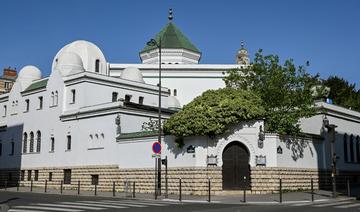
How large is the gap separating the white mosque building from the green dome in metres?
0.49

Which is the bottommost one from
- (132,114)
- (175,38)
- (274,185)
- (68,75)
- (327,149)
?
(274,185)

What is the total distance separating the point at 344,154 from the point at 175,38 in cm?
2887

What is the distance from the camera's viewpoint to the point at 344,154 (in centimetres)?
3812

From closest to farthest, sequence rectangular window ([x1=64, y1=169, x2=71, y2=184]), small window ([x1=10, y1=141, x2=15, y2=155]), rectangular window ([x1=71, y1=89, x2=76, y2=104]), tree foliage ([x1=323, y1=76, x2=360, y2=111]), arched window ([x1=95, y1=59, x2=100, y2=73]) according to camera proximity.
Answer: rectangular window ([x1=64, y1=169, x2=71, y2=184]), rectangular window ([x1=71, y1=89, x2=76, y2=104]), small window ([x1=10, y1=141, x2=15, y2=155]), arched window ([x1=95, y1=59, x2=100, y2=73]), tree foliage ([x1=323, y1=76, x2=360, y2=111])

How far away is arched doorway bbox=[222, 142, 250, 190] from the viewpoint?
27219 mm

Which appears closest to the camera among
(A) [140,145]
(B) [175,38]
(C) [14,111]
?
(A) [140,145]

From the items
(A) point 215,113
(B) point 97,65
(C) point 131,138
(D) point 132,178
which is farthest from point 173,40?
(A) point 215,113

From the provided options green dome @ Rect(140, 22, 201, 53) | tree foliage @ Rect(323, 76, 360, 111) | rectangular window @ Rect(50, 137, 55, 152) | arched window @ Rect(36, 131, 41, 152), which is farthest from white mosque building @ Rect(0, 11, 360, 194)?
tree foliage @ Rect(323, 76, 360, 111)

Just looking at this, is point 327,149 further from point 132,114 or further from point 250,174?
point 132,114

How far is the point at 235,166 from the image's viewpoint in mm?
27484

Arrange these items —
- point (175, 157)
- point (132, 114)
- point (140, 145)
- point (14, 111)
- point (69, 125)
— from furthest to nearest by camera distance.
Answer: point (14, 111), point (69, 125), point (132, 114), point (140, 145), point (175, 157)

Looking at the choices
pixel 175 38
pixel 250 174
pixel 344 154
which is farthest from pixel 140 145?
pixel 175 38

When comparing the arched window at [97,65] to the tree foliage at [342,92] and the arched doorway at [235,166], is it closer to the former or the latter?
the arched doorway at [235,166]

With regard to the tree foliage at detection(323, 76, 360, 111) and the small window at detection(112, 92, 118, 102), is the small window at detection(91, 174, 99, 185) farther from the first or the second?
the tree foliage at detection(323, 76, 360, 111)
